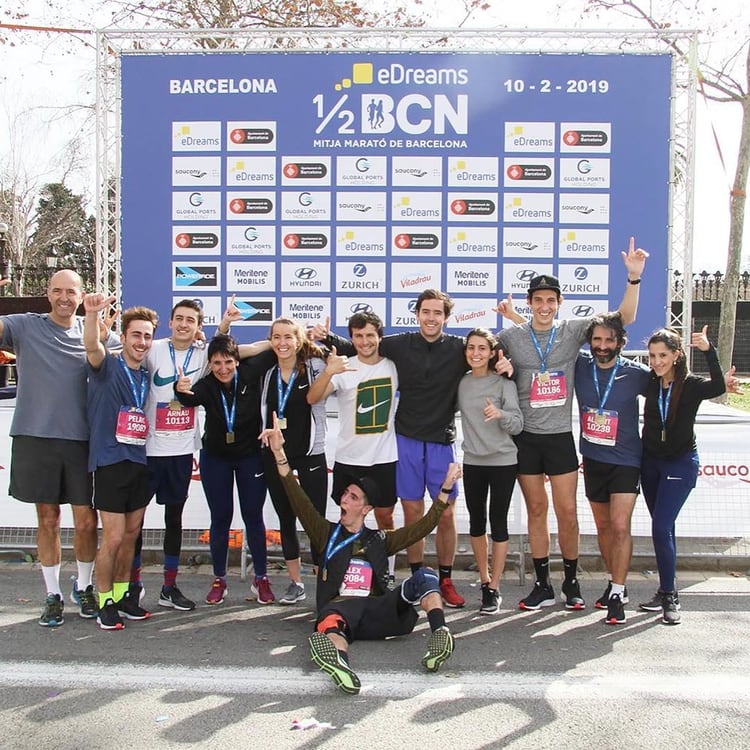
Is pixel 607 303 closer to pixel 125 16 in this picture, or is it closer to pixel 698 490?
pixel 698 490

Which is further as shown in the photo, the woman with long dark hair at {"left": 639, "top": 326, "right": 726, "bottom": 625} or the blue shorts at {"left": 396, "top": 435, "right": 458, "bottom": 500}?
the blue shorts at {"left": 396, "top": 435, "right": 458, "bottom": 500}

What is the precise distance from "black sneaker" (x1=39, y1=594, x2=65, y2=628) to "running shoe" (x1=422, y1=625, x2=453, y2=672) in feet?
7.45

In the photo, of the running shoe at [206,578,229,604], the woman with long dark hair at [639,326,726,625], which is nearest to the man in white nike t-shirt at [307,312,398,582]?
the running shoe at [206,578,229,604]

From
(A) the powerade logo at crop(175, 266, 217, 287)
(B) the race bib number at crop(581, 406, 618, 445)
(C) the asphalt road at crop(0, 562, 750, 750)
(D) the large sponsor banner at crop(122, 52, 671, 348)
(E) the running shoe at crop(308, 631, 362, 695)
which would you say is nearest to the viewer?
(C) the asphalt road at crop(0, 562, 750, 750)

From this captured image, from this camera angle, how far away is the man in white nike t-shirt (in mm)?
4988

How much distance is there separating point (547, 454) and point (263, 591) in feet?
6.85

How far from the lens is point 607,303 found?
7738mm

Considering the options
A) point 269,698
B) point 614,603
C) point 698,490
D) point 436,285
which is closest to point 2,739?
point 269,698

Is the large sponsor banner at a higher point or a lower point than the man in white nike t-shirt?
higher

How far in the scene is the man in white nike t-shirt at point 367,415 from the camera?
16.4 ft

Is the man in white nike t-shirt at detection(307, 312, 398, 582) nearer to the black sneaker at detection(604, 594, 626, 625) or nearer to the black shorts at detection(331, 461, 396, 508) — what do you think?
the black shorts at detection(331, 461, 396, 508)

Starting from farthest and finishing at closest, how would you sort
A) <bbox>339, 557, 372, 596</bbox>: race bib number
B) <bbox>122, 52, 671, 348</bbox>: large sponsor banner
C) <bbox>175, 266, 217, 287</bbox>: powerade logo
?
<bbox>175, 266, 217, 287</bbox>: powerade logo < <bbox>122, 52, 671, 348</bbox>: large sponsor banner < <bbox>339, 557, 372, 596</bbox>: race bib number

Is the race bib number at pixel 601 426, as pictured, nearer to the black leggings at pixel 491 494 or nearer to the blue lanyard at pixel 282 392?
the black leggings at pixel 491 494

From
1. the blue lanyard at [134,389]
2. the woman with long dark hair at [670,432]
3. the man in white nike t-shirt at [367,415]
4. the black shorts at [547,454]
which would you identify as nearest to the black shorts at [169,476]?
the blue lanyard at [134,389]
